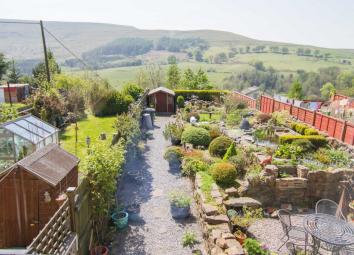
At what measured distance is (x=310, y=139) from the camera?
45.1 ft

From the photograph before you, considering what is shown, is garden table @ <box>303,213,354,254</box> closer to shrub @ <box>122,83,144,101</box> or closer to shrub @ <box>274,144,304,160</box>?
Answer: shrub @ <box>274,144,304,160</box>

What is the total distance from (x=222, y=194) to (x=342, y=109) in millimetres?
14291

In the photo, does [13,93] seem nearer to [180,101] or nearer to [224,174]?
[180,101]

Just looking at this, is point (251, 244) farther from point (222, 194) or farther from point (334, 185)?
point (334, 185)

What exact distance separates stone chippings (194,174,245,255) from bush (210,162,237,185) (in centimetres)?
39

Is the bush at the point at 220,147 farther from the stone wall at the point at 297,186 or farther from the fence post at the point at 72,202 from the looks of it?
the fence post at the point at 72,202

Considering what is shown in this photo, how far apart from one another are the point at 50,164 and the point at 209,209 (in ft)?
14.4

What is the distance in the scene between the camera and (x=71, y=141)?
14.8 meters

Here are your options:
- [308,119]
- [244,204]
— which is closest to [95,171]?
[244,204]

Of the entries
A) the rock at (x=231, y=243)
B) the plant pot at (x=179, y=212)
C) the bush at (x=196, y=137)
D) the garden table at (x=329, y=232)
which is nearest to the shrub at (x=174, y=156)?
the bush at (x=196, y=137)

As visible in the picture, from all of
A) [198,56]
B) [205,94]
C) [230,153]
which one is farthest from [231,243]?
[198,56]

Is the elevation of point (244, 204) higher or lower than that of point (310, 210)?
higher

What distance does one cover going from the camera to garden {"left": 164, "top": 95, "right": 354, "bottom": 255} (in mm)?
7910

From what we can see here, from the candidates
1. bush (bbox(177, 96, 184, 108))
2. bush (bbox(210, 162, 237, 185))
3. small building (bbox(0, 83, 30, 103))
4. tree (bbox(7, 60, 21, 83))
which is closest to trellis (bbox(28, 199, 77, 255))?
bush (bbox(210, 162, 237, 185))
